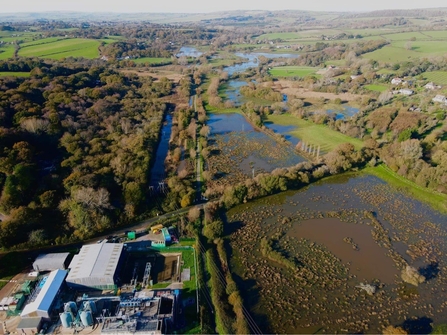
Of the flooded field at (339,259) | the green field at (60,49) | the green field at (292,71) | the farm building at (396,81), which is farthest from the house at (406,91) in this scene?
the green field at (60,49)

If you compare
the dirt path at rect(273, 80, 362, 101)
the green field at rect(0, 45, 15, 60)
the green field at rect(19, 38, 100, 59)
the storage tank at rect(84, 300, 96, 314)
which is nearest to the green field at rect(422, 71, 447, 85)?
the dirt path at rect(273, 80, 362, 101)

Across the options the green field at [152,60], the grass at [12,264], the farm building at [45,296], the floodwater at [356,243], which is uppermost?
the green field at [152,60]

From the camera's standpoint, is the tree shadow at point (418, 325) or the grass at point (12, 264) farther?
the grass at point (12, 264)

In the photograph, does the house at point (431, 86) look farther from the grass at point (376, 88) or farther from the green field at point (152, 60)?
the green field at point (152, 60)

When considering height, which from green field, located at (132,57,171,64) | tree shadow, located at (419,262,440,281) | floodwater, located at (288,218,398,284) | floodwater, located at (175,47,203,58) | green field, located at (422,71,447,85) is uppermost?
green field, located at (422,71,447,85)

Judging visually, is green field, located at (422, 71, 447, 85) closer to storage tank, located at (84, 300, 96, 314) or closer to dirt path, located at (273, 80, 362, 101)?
dirt path, located at (273, 80, 362, 101)

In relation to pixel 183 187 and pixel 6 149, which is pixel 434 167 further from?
pixel 6 149

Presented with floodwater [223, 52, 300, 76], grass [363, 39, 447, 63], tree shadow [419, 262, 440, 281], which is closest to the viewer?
tree shadow [419, 262, 440, 281]

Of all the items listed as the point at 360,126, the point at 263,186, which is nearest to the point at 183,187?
the point at 263,186
